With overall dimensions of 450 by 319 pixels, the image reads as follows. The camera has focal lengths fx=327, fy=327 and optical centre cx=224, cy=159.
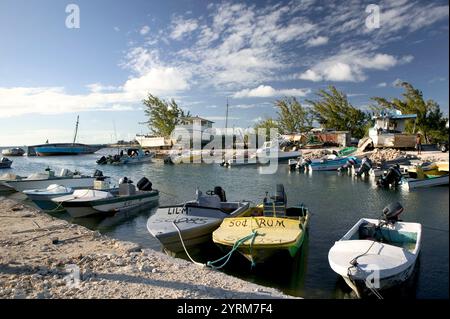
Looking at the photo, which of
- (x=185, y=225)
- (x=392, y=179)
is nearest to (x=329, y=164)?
(x=392, y=179)

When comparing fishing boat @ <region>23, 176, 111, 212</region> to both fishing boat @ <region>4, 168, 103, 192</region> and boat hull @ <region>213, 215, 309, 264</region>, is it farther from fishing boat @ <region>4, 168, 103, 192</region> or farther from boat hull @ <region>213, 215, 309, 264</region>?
boat hull @ <region>213, 215, 309, 264</region>

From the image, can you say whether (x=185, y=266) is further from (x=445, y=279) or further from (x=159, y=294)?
(x=445, y=279)

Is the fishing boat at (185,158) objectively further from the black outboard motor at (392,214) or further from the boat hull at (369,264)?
the boat hull at (369,264)

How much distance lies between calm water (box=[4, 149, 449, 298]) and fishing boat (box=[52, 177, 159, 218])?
70 cm

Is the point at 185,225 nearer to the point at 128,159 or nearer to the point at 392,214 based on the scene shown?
the point at 392,214

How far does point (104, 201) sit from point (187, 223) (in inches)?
342

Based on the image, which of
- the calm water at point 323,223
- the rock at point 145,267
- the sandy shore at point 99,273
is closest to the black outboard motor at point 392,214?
the calm water at point 323,223

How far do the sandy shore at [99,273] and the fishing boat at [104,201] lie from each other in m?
6.37

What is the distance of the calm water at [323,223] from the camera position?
9.73 metres

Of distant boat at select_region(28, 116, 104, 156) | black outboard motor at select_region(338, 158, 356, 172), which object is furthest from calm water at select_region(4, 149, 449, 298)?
distant boat at select_region(28, 116, 104, 156)

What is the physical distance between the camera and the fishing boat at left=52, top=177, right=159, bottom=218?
18.6 metres

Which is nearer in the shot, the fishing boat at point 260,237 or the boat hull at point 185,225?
the fishing boat at point 260,237
